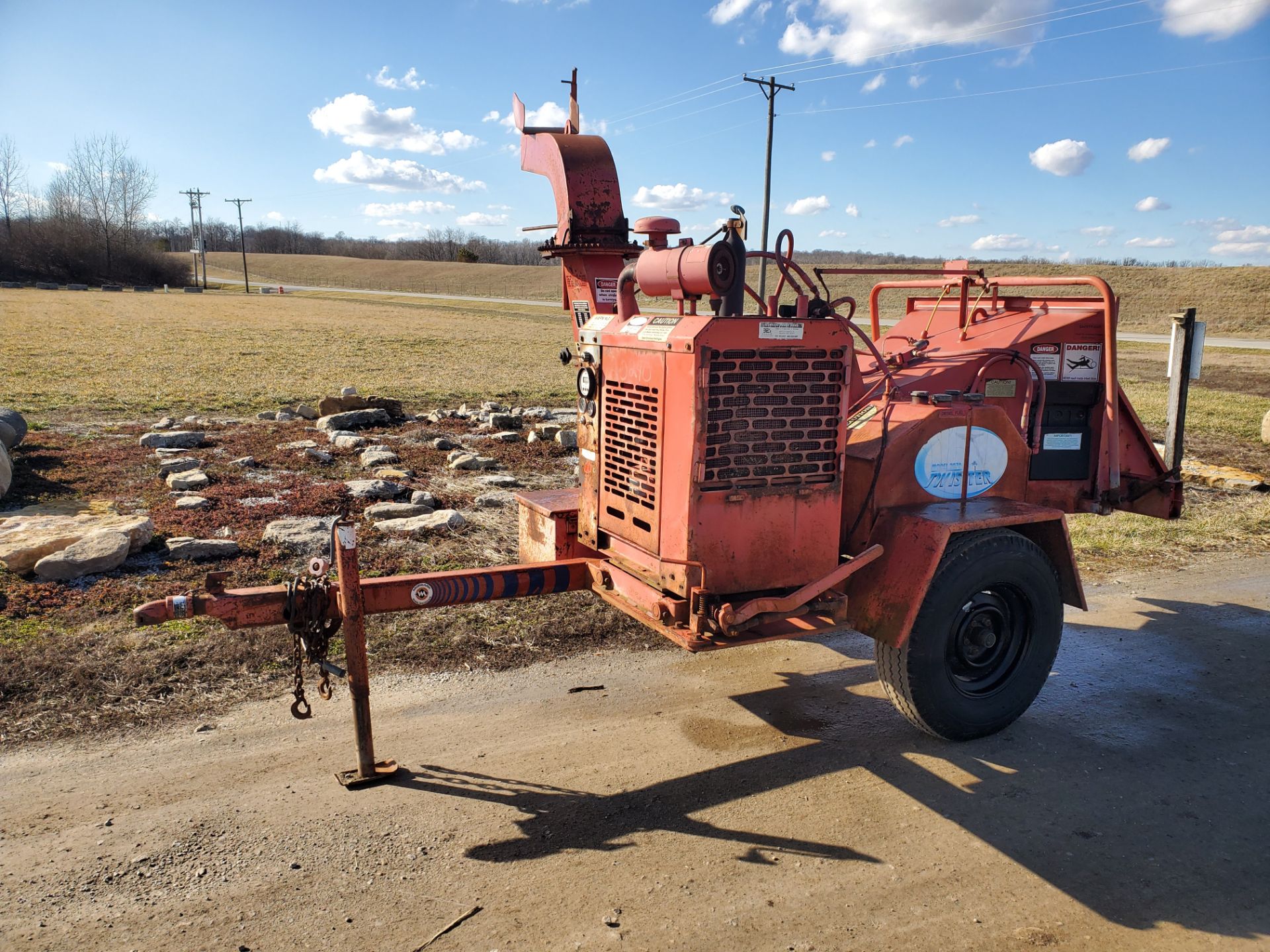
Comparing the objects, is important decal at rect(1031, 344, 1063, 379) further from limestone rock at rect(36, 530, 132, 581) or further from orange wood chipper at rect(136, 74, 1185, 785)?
limestone rock at rect(36, 530, 132, 581)

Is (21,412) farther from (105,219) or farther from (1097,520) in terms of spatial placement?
(105,219)

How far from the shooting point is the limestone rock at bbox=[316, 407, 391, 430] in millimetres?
12648

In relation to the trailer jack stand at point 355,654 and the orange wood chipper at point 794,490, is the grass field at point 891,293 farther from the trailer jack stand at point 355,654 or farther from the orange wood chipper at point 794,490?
the trailer jack stand at point 355,654

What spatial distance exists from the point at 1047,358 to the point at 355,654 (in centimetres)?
426

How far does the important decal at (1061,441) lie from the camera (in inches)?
213

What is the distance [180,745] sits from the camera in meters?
4.36

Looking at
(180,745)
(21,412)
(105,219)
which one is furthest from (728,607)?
(105,219)

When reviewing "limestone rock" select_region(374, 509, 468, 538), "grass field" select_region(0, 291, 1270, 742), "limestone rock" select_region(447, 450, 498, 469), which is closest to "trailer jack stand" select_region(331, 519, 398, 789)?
"grass field" select_region(0, 291, 1270, 742)

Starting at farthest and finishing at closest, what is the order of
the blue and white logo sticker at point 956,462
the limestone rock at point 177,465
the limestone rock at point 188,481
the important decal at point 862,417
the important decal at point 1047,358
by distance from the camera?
→ 1. the limestone rock at point 177,465
2. the limestone rock at point 188,481
3. the important decal at point 1047,358
4. the important decal at point 862,417
5. the blue and white logo sticker at point 956,462

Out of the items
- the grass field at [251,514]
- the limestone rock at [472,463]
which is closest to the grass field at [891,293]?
the grass field at [251,514]

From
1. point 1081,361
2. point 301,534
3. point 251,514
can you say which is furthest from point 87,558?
point 1081,361

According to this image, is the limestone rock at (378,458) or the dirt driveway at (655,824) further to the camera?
the limestone rock at (378,458)

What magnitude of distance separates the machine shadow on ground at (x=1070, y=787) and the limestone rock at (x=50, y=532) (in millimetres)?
4039

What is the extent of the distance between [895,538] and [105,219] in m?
110
